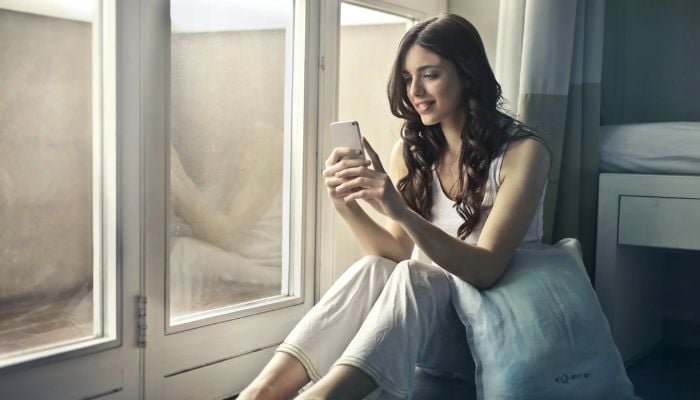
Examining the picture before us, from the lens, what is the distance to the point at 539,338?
1.31 meters

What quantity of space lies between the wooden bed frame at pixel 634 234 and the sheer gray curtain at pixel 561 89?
0.07 meters

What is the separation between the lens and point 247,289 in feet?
5.62

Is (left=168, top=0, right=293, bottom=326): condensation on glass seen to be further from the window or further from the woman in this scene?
the woman

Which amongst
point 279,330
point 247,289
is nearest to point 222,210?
point 247,289

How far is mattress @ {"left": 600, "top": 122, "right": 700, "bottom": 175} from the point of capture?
5.77 feet

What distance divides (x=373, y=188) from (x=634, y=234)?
819 mm

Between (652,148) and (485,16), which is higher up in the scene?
(485,16)

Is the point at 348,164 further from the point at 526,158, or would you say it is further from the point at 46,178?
the point at 46,178

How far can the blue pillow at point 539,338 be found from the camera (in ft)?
4.21

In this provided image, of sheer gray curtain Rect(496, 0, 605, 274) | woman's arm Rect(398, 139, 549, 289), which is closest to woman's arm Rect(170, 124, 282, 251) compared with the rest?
woman's arm Rect(398, 139, 549, 289)

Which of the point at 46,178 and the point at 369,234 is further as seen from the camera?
the point at 369,234

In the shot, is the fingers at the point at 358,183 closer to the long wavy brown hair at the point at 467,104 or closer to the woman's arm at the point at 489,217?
the woman's arm at the point at 489,217

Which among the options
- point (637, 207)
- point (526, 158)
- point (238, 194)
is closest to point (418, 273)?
point (526, 158)

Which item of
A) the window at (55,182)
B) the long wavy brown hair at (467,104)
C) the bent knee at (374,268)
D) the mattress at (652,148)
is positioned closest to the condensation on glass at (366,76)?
the long wavy brown hair at (467,104)
